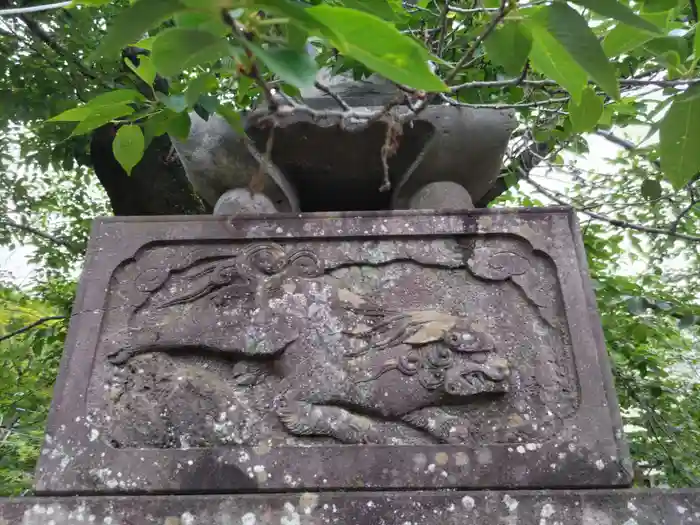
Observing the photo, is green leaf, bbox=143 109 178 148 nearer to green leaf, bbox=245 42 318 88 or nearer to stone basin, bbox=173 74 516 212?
stone basin, bbox=173 74 516 212

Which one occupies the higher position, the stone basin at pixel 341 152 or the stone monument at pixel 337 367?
the stone basin at pixel 341 152

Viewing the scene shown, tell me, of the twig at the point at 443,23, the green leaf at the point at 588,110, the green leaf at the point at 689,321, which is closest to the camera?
the green leaf at the point at 588,110

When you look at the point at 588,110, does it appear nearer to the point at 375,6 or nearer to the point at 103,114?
the point at 375,6

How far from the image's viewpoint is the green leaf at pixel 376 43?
60 cm

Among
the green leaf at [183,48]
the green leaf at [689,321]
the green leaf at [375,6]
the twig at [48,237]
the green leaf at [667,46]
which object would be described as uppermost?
the twig at [48,237]

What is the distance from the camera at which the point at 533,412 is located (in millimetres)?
1561

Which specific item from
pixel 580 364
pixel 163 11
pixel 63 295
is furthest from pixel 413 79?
pixel 63 295

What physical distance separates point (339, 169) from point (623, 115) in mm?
963

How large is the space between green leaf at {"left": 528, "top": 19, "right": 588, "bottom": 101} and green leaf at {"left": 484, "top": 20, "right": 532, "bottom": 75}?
0.32 feet

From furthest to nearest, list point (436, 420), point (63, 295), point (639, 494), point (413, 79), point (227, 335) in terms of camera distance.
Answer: point (63, 295), point (227, 335), point (436, 420), point (639, 494), point (413, 79)

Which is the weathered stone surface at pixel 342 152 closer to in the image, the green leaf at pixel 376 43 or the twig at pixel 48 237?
the green leaf at pixel 376 43

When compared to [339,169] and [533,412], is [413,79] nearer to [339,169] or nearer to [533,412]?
[533,412]

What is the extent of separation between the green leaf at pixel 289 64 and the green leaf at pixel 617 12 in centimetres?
30

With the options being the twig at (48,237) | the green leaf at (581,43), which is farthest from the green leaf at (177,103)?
the twig at (48,237)
